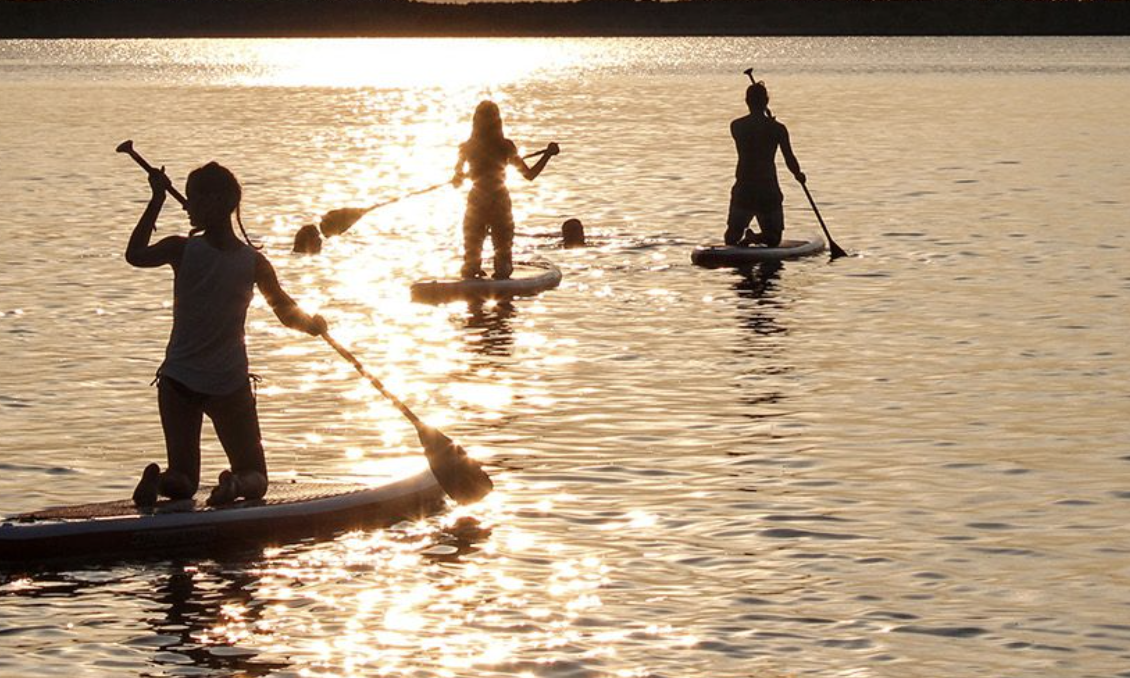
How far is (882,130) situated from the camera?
247ft

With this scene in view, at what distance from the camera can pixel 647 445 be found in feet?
54.2

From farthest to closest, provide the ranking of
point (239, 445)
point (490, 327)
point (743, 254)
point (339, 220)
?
1. point (743, 254)
2. point (339, 220)
3. point (490, 327)
4. point (239, 445)

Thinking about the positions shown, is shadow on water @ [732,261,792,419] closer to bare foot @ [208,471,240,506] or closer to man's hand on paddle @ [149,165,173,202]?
bare foot @ [208,471,240,506]

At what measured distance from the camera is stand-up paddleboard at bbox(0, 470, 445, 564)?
12.7 metres

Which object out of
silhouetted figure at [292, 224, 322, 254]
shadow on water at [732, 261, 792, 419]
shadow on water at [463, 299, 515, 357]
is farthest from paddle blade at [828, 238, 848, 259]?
silhouetted figure at [292, 224, 322, 254]

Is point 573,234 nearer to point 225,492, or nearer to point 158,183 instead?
point 225,492

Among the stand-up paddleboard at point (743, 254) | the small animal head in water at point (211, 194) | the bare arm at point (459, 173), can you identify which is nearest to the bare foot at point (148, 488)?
the small animal head in water at point (211, 194)

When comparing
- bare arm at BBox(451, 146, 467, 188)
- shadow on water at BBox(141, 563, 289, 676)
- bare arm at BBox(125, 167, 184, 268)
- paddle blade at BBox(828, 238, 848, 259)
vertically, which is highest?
bare arm at BBox(125, 167, 184, 268)

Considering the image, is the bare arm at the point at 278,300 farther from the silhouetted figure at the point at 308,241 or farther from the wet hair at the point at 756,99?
the silhouetted figure at the point at 308,241

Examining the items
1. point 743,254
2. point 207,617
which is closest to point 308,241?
point 743,254

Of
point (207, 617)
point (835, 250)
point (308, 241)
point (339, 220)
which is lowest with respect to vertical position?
point (835, 250)

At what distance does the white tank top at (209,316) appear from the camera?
12469 millimetres

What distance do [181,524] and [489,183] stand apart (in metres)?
11.7

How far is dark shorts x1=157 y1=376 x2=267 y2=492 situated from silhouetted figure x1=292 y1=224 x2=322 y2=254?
18.4m
